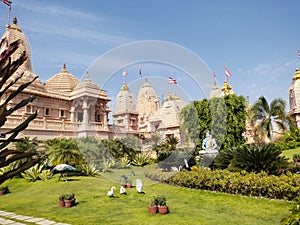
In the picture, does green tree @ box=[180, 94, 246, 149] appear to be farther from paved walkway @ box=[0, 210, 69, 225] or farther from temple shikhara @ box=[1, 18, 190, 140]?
paved walkway @ box=[0, 210, 69, 225]

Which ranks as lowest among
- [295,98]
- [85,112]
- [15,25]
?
[85,112]

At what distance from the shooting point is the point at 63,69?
32000 millimetres

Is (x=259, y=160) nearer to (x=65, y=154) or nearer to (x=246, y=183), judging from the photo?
(x=246, y=183)

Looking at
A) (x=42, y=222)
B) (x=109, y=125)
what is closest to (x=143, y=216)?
(x=42, y=222)

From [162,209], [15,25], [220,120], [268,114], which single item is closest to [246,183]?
[162,209]

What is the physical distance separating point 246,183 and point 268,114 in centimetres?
1765

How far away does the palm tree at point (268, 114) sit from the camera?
23781mm

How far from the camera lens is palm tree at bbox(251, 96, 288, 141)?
2378cm

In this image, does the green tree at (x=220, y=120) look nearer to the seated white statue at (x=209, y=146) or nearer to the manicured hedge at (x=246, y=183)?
the seated white statue at (x=209, y=146)

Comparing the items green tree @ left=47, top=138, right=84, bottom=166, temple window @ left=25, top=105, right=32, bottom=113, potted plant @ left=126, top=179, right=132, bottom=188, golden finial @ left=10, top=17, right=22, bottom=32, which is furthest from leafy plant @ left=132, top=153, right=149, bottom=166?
golden finial @ left=10, top=17, right=22, bottom=32

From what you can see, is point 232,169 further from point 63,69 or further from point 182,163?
point 63,69

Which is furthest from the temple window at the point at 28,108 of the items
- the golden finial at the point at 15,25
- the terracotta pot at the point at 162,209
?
the terracotta pot at the point at 162,209

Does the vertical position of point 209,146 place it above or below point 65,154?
above

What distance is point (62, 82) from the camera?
97.8 feet
